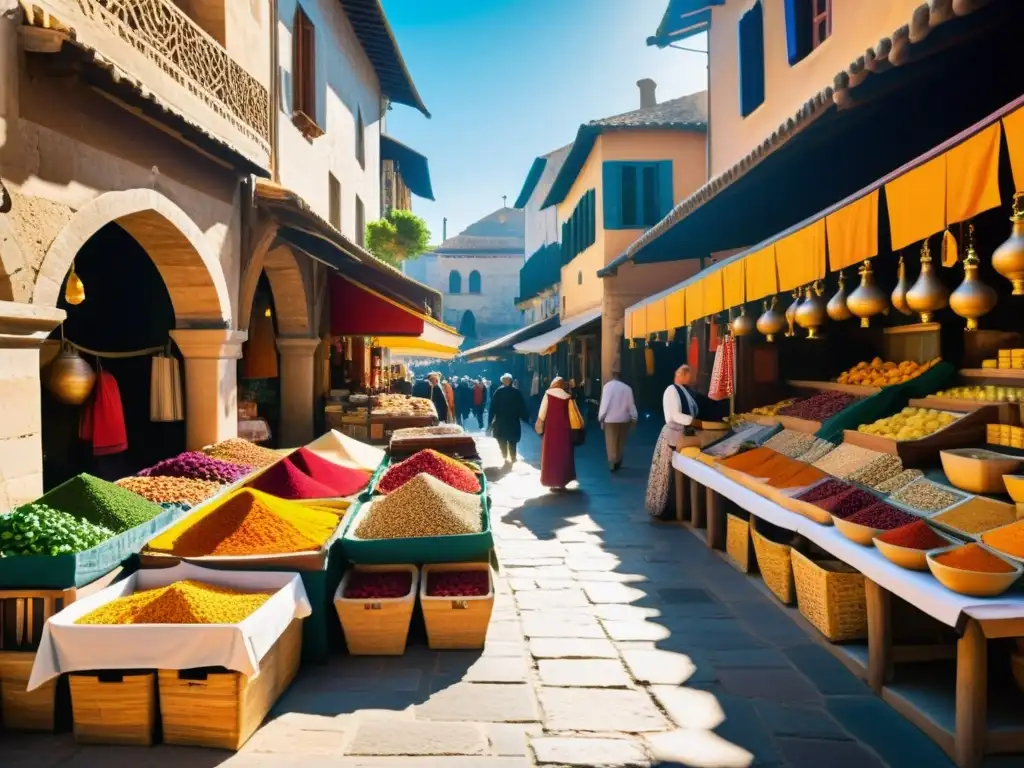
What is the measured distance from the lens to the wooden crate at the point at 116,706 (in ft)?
10.9

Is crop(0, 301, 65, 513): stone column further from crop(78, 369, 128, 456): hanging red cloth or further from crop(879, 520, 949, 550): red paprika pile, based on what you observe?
crop(879, 520, 949, 550): red paprika pile

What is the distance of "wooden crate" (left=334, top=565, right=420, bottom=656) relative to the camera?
4289mm

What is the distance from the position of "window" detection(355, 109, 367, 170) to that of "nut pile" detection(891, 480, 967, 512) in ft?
45.8

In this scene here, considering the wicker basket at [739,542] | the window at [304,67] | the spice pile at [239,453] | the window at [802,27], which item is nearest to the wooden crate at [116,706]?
the spice pile at [239,453]

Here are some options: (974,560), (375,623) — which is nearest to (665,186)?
(375,623)

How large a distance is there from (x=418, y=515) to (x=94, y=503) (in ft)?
6.24

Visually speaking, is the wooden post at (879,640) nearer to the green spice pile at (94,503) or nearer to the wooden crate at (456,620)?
the wooden crate at (456,620)

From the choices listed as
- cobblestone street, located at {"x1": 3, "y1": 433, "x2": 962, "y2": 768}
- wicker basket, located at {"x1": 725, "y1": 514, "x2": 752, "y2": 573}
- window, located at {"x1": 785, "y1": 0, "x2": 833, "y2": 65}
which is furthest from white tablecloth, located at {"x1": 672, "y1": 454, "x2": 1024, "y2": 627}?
window, located at {"x1": 785, "y1": 0, "x2": 833, "y2": 65}

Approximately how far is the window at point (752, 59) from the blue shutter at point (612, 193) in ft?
19.1

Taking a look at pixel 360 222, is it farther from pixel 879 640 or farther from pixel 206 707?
pixel 879 640

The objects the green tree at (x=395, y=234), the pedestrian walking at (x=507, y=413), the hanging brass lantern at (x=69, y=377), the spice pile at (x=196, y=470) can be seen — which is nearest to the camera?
the spice pile at (x=196, y=470)

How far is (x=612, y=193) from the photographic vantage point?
16.8 metres

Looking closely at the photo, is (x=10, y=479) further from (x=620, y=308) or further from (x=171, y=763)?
(x=620, y=308)

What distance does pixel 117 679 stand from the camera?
333 cm
